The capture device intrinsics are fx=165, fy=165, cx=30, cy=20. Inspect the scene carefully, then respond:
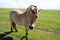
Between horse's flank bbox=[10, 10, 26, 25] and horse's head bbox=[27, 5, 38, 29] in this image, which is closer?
horse's head bbox=[27, 5, 38, 29]

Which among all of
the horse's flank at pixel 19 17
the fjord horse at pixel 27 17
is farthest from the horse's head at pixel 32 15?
the horse's flank at pixel 19 17

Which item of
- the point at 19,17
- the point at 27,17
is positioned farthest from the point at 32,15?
the point at 19,17

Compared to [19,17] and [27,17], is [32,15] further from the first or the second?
[19,17]

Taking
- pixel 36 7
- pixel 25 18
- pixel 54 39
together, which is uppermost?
pixel 36 7

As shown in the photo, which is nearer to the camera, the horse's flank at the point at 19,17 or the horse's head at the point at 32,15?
the horse's head at the point at 32,15

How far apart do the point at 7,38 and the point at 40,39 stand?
10.5 ft

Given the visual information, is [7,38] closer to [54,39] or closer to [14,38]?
[14,38]

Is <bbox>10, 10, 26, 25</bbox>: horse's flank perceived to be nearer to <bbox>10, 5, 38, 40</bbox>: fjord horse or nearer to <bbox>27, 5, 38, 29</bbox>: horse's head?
<bbox>10, 5, 38, 40</bbox>: fjord horse

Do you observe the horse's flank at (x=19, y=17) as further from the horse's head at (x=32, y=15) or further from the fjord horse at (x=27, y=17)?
the horse's head at (x=32, y=15)

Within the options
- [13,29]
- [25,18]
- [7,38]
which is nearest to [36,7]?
[25,18]

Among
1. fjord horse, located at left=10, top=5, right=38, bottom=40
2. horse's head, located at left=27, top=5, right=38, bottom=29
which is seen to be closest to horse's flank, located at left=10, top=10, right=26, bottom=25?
fjord horse, located at left=10, top=5, right=38, bottom=40

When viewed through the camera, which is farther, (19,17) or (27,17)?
(19,17)

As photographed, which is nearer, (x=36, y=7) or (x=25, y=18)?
(x=36, y=7)

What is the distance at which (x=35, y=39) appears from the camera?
15930 millimetres
